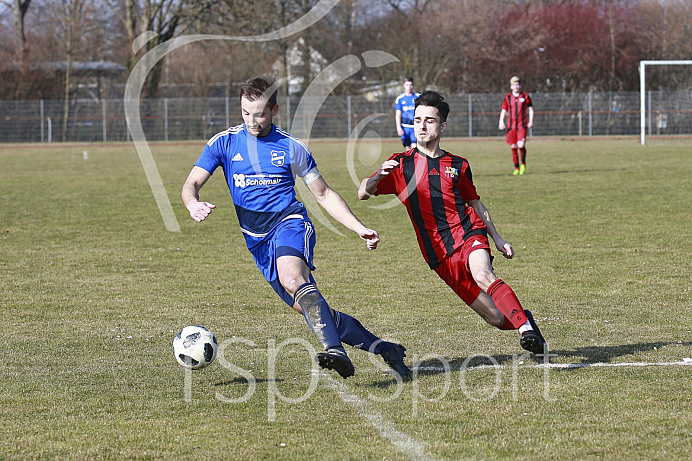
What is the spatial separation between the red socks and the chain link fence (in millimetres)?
33666

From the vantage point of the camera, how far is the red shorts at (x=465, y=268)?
5031 millimetres

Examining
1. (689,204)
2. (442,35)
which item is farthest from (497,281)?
(442,35)

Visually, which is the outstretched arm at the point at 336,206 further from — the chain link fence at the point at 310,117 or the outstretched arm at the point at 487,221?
the chain link fence at the point at 310,117

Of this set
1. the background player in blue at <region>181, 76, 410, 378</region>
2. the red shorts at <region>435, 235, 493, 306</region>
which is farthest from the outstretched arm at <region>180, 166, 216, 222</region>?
the red shorts at <region>435, 235, 493, 306</region>

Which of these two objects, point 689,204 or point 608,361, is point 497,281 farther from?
point 689,204

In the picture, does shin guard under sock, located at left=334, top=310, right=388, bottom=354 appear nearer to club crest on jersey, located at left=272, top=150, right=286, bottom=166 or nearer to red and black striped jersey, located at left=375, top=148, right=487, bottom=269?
red and black striped jersey, located at left=375, top=148, right=487, bottom=269

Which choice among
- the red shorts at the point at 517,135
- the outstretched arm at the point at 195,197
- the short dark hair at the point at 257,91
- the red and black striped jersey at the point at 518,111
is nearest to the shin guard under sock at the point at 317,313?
the outstretched arm at the point at 195,197

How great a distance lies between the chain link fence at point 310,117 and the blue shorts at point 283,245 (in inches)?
1330

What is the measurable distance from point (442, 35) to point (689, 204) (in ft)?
108

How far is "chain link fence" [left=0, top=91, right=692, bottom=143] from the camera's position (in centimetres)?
3784

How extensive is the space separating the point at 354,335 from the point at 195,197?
118cm

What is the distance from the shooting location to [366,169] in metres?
22.2

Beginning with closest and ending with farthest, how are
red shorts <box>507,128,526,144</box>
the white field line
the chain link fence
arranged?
the white field line, red shorts <box>507,128,526,144</box>, the chain link fence

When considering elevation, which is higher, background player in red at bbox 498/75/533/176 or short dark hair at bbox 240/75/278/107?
background player in red at bbox 498/75/533/176
